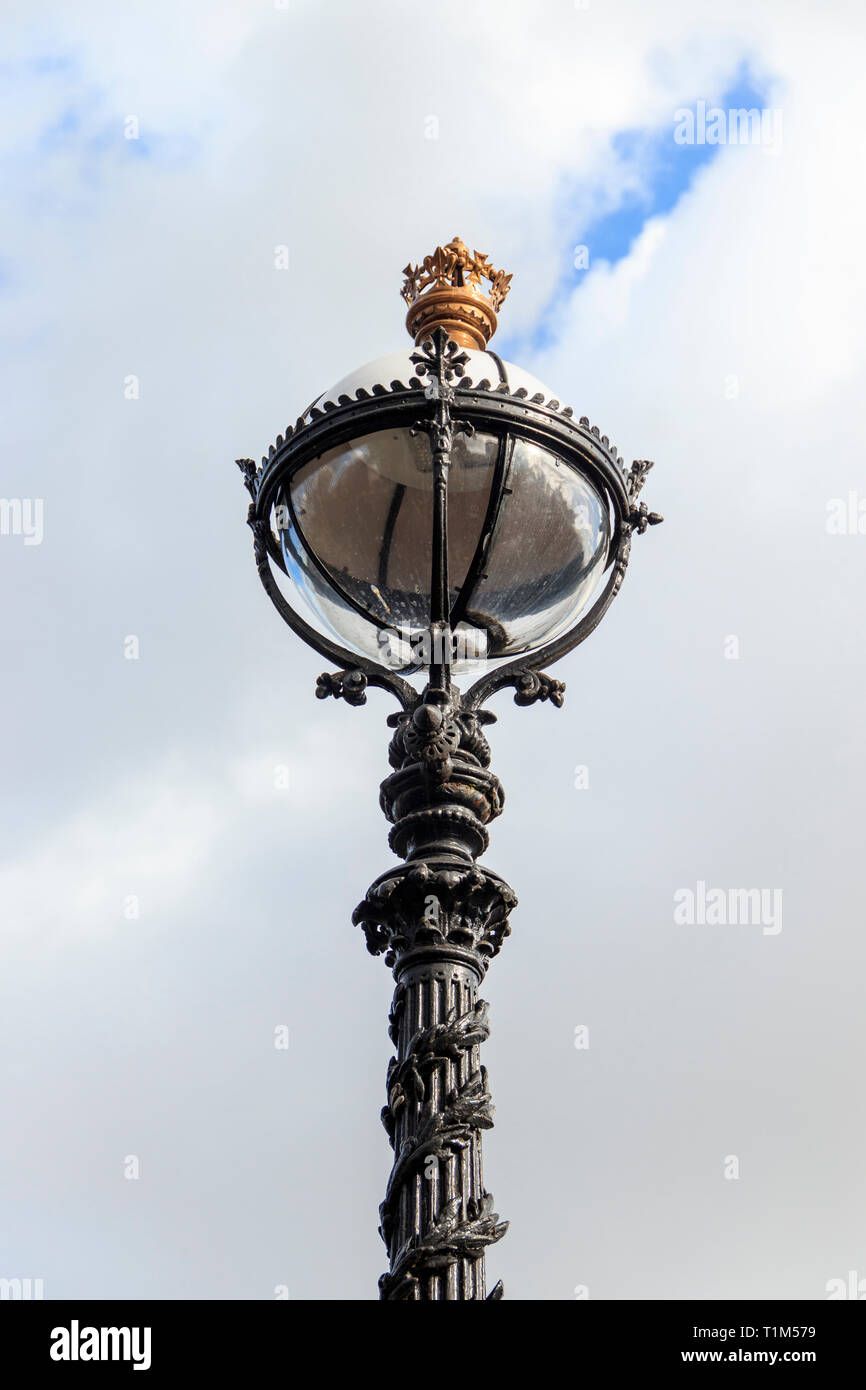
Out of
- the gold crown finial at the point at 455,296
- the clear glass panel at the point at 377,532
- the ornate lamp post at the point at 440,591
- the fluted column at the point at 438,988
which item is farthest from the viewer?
the gold crown finial at the point at 455,296

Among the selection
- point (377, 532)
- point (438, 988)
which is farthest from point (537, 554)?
point (438, 988)

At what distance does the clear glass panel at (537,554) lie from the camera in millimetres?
7613

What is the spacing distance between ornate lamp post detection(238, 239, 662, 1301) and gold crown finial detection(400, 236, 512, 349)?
303 mm

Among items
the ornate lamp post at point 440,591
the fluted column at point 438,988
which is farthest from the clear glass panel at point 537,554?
the fluted column at point 438,988

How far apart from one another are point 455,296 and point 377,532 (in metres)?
1.63

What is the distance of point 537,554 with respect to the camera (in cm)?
773

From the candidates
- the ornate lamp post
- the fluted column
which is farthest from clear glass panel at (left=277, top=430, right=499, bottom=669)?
the fluted column

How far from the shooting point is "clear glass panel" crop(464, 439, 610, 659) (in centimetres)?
761

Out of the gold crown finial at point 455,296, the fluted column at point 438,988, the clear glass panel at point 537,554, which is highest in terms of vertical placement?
the gold crown finial at point 455,296

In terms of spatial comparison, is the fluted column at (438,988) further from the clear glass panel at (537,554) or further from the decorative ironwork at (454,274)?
the decorative ironwork at (454,274)
